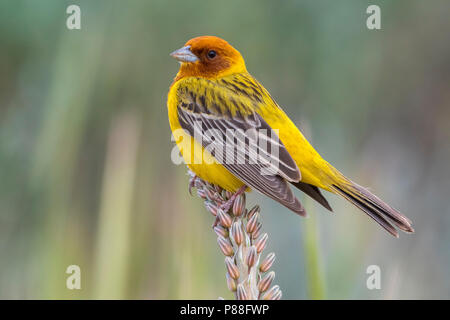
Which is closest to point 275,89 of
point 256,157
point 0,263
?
point 256,157

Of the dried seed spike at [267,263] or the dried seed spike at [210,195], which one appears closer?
the dried seed spike at [267,263]

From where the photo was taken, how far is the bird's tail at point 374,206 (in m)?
3.26

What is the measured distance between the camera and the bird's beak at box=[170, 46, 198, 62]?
410 centimetres

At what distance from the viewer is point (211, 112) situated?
389cm

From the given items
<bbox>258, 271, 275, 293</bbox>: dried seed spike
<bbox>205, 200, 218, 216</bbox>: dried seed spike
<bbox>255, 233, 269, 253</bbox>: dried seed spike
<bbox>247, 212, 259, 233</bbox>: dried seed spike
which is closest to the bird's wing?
<bbox>205, 200, 218, 216</bbox>: dried seed spike

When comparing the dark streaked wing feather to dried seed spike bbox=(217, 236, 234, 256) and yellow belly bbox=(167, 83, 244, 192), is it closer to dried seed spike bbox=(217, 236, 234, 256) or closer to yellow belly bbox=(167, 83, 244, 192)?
yellow belly bbox=(167, 83, 244, 192)

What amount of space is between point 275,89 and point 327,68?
0.63m

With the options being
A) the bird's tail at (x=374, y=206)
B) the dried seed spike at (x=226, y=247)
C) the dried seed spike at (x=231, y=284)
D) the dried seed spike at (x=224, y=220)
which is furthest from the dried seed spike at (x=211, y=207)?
the bird's tail at (x=374, y=206)

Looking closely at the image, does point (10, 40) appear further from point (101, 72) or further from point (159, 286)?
point (159, 286)

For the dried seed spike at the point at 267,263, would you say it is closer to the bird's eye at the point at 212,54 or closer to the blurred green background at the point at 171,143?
the blurred green background at the point at 171,143

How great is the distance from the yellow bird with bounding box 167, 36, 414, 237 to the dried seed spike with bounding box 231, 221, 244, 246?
70 centimetres

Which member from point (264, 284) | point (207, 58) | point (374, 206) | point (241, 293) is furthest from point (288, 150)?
point (241, 293)

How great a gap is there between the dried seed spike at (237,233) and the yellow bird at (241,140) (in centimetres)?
70

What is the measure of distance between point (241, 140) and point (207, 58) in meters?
0.90
